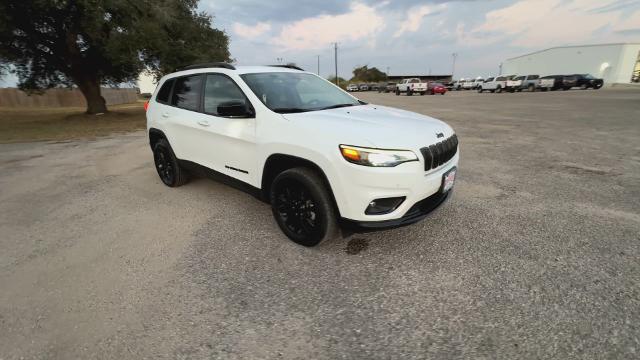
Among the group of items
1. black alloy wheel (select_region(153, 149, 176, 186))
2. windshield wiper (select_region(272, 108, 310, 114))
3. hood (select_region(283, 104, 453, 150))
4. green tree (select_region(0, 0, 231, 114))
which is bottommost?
black alloy wheel (select_region(153, 149, 176, 186))

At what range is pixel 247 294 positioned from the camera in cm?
257

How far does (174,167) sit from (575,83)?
140 ft

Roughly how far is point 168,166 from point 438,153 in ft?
13.3

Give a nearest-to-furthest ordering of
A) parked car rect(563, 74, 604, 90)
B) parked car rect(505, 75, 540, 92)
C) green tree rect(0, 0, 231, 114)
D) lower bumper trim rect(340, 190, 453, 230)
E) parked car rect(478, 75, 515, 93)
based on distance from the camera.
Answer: lower bumper trim rect(340, 190, 453, 230)
green tree rect(0, 0, 231, 114)
parked car rect(563, 74, 604, 90)
parked car rect(505, 75, 540, 92)
parked car rect(478, 75, 515, 93)

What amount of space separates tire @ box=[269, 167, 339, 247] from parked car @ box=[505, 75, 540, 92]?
132 ft

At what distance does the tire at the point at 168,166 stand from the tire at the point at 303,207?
2284 mm

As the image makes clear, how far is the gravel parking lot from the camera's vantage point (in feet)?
6.83

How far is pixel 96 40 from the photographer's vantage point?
15.1 meters

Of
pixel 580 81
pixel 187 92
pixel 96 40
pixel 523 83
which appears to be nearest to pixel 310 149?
pixel 187 92

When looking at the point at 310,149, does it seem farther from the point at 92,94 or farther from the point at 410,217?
the point at 92,94

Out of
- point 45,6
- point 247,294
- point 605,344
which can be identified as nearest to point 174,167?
point 247,294

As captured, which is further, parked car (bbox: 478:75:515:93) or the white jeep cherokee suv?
parked car (bbox: 478:75:515:93)

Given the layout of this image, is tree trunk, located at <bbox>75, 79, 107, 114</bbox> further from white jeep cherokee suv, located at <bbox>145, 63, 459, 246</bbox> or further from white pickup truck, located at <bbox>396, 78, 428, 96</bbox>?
white pickup truck, located at <bbox>396, 78, 428, 96</bbox>

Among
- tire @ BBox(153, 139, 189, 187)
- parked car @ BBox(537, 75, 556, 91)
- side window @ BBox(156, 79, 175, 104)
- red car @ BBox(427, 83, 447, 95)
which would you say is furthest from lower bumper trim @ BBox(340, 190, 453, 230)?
parked car @ BBox(537, 75, 556, 91)
